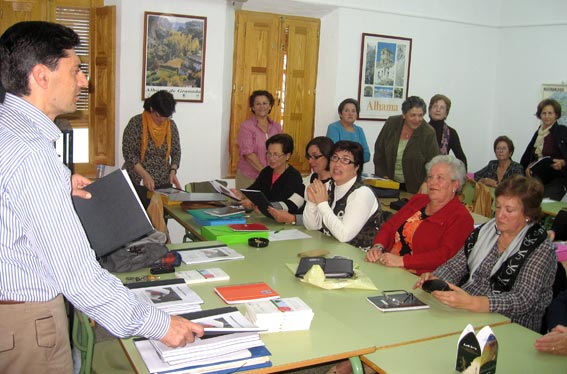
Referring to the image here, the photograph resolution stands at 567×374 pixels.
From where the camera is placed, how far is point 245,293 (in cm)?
248

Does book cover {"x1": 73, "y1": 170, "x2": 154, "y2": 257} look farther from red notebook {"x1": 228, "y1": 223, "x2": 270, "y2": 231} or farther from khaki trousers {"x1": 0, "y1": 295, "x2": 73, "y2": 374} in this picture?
red notebook {"x1": 228, "y1": 223, "x2": 270, "y2": 231}

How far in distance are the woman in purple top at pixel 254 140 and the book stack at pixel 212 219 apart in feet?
6.32

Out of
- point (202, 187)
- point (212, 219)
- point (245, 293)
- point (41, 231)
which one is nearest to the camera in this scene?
point (41, 231)

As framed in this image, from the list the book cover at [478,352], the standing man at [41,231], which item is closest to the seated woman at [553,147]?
the book cover at [478,352]

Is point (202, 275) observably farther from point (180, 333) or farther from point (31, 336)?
point (31, 336)

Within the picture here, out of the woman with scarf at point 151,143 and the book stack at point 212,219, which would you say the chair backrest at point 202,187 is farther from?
the book stack at point 212,219

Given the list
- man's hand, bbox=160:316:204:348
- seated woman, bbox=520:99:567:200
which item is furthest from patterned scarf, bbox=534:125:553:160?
man's hand, bbox=160:316:204:348

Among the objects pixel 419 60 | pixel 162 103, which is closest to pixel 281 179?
pixel 162 103

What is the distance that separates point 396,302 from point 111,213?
1.27 meters

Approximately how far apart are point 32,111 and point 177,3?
482 cm

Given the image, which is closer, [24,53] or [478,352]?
[24,53]

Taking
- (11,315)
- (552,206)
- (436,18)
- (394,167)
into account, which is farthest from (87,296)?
(436,18)

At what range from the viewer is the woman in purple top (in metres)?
5.94

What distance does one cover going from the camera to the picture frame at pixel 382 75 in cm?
732
